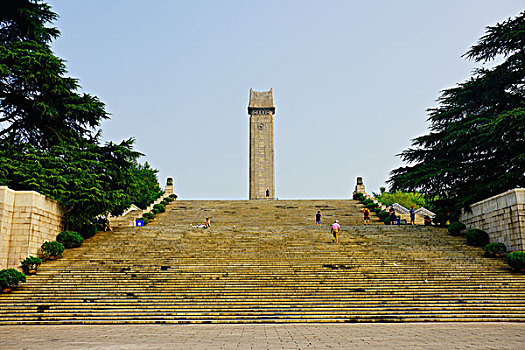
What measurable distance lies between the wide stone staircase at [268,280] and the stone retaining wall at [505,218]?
1.44 meters

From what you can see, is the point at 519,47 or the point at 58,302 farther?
the point at 519,47

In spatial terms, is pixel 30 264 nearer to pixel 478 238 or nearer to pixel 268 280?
pixel 268 280

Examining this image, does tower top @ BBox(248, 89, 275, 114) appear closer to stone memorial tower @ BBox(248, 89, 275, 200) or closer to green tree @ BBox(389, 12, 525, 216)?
stone memorial tower @ BBox(248, 89, 275, 200)

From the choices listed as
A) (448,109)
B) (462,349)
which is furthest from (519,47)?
(462,349)

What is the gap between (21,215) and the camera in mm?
18453

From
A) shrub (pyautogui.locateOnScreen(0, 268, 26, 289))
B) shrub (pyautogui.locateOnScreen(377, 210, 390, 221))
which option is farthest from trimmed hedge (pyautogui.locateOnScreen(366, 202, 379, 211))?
shrub (pyautogui.locateOnScreen(0, 268, 26, 289))

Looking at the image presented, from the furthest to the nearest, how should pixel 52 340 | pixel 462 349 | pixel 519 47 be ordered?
pixel 519 47 < pixel 52 340 < pixel 462 349

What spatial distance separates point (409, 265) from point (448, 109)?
41.9 ft

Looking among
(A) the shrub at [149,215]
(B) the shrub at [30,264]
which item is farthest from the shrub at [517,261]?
(A) the shrub at [149,215]

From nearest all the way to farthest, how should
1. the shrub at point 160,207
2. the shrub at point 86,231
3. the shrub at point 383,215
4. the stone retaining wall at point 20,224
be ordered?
1. the stone retaining wall at point 20,224
2. the shrub at point 86,231
3. the shrub at point 383,215
4. the shrub at point 160,207

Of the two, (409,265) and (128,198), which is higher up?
(128,198)

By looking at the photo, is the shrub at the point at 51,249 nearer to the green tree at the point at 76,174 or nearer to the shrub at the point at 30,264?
the shrub at the point at 30,264

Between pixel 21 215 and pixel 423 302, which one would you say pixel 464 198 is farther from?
pixel 21 215

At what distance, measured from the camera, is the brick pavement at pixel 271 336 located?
8.46 meters
